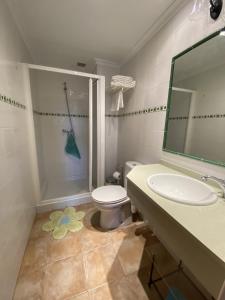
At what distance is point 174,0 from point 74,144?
2280 mm

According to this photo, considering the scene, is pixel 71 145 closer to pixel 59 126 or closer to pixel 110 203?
pixel 59 126

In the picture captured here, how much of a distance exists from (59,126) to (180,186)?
2.29m

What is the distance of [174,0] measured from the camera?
1.16 meters

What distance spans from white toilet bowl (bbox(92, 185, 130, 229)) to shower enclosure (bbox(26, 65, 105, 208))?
0.48 m

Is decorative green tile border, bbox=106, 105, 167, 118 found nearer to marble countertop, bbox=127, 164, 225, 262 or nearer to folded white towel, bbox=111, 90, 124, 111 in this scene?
folded white towel, bbox=111, 90, 124, 111

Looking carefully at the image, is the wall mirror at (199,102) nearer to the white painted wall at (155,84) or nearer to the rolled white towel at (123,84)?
the white painted wall at (155,84)

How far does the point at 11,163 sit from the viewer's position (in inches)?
43.9

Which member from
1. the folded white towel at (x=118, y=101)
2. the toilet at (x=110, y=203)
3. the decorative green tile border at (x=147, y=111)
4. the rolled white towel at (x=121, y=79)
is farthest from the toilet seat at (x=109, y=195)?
the rolled white towel at (x=121, y=79)

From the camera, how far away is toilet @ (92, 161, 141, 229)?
1493mm

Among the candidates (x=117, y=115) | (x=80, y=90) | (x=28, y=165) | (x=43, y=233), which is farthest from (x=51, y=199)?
(x=80, y=90)

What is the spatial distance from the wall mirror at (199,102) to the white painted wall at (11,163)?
4.52 feet

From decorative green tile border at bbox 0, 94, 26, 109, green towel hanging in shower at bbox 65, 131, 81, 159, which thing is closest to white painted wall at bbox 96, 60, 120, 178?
green towel hanging in shower at bbox 65, 131, 81, 159

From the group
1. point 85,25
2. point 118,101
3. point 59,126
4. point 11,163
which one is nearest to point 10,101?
point 11,163

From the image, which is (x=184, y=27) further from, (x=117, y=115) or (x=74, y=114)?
(x=74, y=114)
